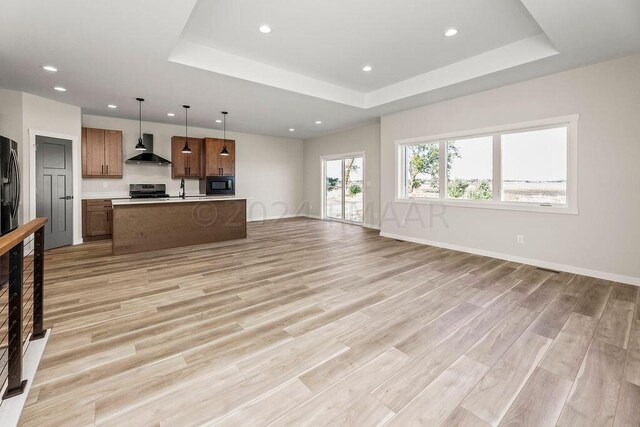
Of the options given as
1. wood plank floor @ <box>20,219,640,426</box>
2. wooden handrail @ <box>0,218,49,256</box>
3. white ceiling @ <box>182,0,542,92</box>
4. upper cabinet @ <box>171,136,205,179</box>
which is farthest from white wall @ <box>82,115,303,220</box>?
wooden handrail @ <box>0,218,49,256</box>

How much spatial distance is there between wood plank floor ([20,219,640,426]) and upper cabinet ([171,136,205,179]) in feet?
13.1

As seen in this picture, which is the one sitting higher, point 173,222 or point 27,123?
point 27,123

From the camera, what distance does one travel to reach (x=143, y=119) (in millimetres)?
6820

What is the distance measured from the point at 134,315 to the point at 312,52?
379 centimetres

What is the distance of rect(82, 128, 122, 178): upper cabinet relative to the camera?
6.03m

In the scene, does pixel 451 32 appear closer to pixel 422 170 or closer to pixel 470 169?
pixel 470 169

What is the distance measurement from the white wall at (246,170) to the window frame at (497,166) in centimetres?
457

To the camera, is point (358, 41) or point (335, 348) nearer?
point (335, 348)

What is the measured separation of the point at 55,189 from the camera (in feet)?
17.4

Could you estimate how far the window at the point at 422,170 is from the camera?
5684mm

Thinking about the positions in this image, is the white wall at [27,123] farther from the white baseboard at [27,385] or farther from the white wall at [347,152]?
the white wall at [347,152]

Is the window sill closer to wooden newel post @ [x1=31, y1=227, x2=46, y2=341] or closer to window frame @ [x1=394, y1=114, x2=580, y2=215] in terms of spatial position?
window frame @ [x1=394, y1=114, x2=580, y2=215]

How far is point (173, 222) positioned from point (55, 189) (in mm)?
2238

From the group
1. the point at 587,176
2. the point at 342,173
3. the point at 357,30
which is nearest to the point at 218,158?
the point at 342,173
